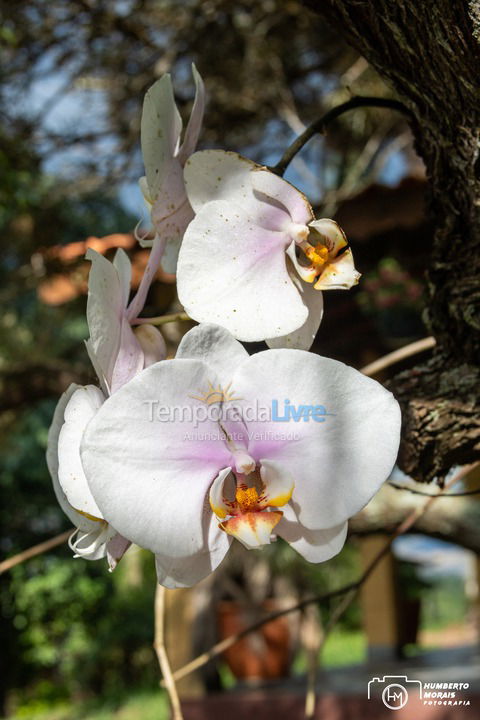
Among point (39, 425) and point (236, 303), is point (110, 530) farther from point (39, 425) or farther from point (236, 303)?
point (39, 425)

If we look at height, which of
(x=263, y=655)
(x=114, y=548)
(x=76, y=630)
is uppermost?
(x=114, y=548)

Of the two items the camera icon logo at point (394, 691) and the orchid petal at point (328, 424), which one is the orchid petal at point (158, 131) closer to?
the orchid petal at point (328, 424)

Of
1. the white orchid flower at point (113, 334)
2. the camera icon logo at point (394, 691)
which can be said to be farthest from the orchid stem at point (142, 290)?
the camera icon logo at point (394, 691)

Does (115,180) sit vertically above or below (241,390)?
below

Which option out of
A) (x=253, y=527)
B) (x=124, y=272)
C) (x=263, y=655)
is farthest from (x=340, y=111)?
(x=263, y=655)

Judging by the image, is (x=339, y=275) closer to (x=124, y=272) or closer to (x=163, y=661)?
(x=124, y=272)

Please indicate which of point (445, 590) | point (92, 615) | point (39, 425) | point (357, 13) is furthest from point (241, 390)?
point (445, 590)

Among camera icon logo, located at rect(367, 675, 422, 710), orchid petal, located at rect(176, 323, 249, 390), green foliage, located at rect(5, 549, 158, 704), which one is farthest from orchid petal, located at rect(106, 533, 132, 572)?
green foliage, located at rect(5, 549, 158, 704)
